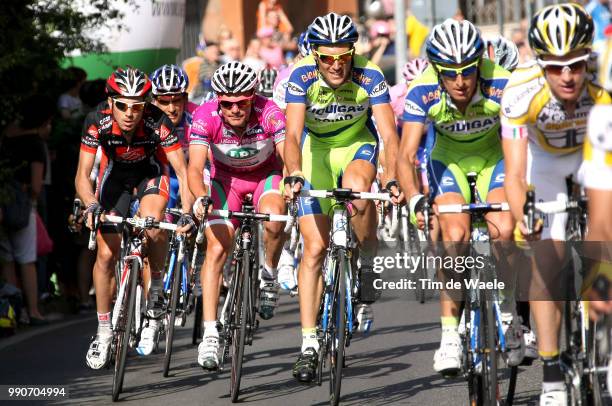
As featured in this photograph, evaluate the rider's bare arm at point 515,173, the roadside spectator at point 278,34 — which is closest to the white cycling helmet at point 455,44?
the rider's bare arm at point 515,173

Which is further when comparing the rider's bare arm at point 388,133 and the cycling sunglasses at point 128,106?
the cycling sunglasses at point 128,106

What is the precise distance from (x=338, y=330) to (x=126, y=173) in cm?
270

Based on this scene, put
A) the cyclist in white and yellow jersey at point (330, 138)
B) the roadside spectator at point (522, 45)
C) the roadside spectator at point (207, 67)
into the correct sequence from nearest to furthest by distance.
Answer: the cyclist in white and yellow jersey at point (330, 138) < the roadside spectator at point (207, 67) < the roadside spectator at point (522, 45)

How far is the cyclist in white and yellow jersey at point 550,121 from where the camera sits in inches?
301

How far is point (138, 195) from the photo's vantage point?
11367mm

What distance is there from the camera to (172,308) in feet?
37.5

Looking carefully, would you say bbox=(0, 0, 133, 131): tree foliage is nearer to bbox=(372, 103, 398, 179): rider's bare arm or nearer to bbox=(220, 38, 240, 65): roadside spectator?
bbox=(220, 38, 240, 65): roadside spectator

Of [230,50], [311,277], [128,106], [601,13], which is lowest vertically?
[311,277]

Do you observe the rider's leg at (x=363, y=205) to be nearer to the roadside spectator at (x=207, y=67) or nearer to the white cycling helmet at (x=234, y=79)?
the white cycling helmet at (x=234, y=79)

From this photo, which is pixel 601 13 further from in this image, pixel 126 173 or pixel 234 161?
pixel 126 173

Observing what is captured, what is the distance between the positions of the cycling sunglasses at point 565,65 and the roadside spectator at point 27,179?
808 cm

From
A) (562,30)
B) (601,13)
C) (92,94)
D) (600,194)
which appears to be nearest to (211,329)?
(562,30)

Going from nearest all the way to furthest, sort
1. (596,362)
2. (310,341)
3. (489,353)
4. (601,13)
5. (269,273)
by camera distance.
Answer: (596,362)
(489,353)
(310,341)
(269,273)
(601,13)

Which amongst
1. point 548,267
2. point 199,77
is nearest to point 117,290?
point 548,267
